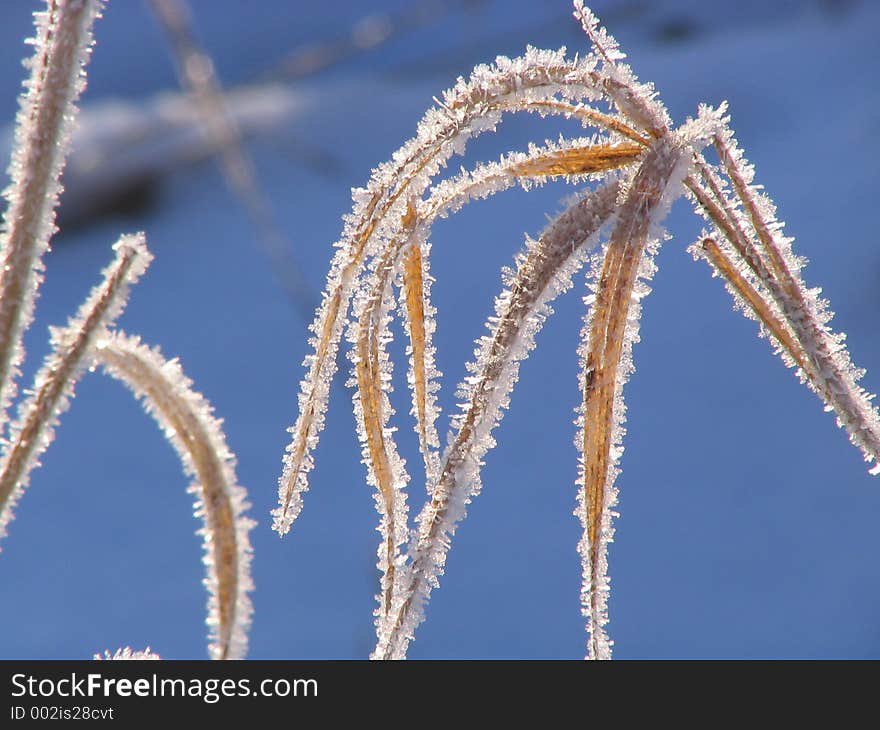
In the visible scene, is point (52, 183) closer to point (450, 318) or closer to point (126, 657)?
point (126, 657)

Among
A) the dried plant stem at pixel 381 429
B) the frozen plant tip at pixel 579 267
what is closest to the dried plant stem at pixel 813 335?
the frozen plant tip at pixel 579 267

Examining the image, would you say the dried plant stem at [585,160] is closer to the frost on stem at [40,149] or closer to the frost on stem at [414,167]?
the frost on stem at [414,167]

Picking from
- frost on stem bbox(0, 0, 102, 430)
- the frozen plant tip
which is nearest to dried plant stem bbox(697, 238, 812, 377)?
the frozen plant tip

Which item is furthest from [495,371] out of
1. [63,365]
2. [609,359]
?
[63,365]

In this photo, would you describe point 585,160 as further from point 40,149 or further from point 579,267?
point 40,149

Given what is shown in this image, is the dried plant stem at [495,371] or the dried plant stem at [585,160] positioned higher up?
the dried plant stem at [585,160]

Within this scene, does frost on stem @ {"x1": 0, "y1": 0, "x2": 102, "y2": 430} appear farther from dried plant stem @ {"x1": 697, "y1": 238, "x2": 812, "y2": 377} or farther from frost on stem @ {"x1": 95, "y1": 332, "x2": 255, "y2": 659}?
dried plant stem @ {"x1": 697, "y1": 238, "x2": 812, "y2": 377}
